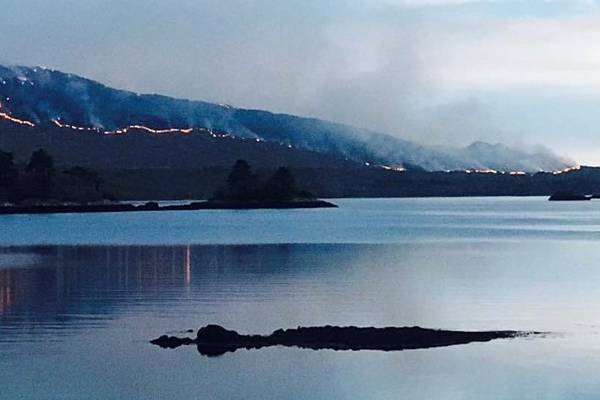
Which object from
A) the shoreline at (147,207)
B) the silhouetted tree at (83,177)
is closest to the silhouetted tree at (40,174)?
the shoreline at (147,207)

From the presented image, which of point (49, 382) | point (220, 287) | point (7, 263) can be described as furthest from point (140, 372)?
point (7, 263)

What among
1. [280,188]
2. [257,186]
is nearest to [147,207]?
[257,186]

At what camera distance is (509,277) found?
39.9 meters

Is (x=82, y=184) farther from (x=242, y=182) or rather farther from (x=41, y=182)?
(x=242, y=182)

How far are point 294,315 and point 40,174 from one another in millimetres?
99559

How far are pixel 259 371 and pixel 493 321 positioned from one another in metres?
7.94

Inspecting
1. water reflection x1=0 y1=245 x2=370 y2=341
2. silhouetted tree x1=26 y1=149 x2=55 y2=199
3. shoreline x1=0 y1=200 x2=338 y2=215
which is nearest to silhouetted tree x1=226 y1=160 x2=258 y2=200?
shoreline x1=0 y1=200 x2=338 y2=215

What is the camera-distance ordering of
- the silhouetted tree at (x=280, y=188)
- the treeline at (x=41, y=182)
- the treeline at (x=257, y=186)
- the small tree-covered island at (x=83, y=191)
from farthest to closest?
the silhouetted tree at (x=280, y=188) < the treeline at (x=257, y=186) < the small tree-covered island at (x=83, y=191) < the treeline at (x=41, y=182)

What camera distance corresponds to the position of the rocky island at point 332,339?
910 inches

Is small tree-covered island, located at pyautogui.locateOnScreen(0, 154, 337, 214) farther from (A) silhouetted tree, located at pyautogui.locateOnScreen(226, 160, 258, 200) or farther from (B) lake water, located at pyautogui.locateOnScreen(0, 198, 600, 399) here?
(B) lake water, located at pyautogui.locateOnScreen(0, 198, 600, 399)

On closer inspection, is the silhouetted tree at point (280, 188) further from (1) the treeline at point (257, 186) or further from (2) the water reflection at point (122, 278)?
(2) the water reflection at point (122, 278)

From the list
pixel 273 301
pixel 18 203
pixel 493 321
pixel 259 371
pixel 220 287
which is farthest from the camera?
pixel 18 203

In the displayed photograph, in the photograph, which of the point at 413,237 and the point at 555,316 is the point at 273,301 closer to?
the point at 555,316

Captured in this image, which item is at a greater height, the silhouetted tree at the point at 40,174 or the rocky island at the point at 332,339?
the silhouetted tree at the point at 40,174
